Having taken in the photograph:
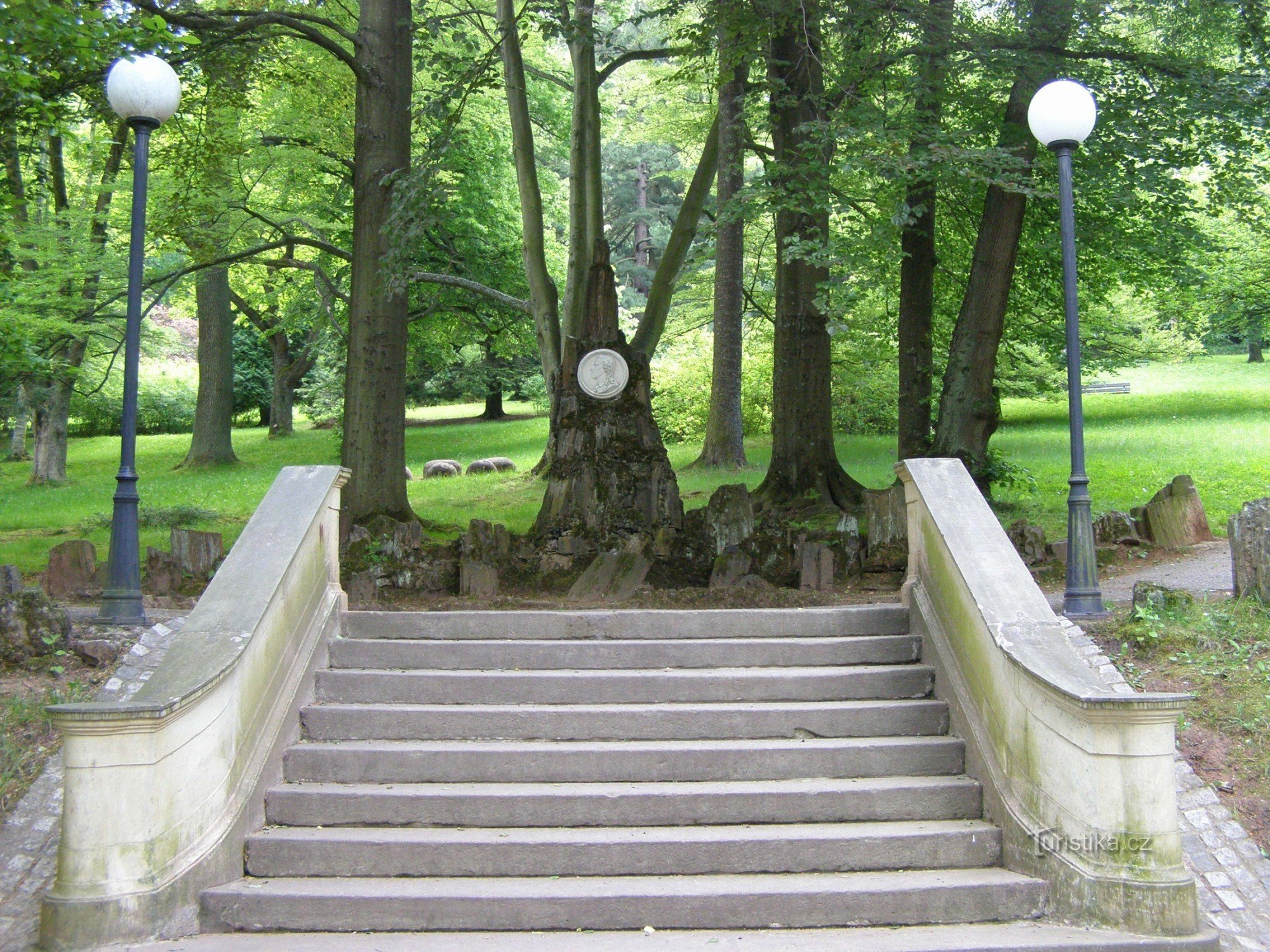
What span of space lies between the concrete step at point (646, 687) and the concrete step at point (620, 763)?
0.46 metres

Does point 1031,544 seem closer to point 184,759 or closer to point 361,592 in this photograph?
point 361,592

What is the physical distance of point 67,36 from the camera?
6793 mm

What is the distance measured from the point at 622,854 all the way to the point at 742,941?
67 centimetres

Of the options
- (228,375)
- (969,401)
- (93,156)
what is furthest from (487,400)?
(969,401)

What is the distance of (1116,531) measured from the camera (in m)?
9.82

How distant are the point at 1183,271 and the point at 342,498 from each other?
970cm

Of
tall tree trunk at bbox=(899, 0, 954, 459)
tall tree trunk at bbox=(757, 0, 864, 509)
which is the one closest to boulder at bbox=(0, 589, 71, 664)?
tall tree trunk at bbox=(757, 0, 864, 509)

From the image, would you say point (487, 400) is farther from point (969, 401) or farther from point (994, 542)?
point (994, 542)

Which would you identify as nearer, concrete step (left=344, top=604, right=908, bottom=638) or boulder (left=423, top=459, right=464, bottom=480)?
concrete step (left=344, top=604, right=908, bottom=638)

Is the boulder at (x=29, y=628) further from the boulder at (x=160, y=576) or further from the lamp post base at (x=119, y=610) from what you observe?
the boulder at (x=160, y=576)

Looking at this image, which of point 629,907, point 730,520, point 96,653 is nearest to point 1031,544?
point 730,520

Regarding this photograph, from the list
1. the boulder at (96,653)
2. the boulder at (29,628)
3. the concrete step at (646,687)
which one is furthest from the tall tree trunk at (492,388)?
the concrete step at (646,687)

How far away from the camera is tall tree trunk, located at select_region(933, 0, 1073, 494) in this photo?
36.4 feet

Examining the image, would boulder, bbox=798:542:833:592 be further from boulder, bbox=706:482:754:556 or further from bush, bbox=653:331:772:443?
bush, bbox=653:331:772:443
